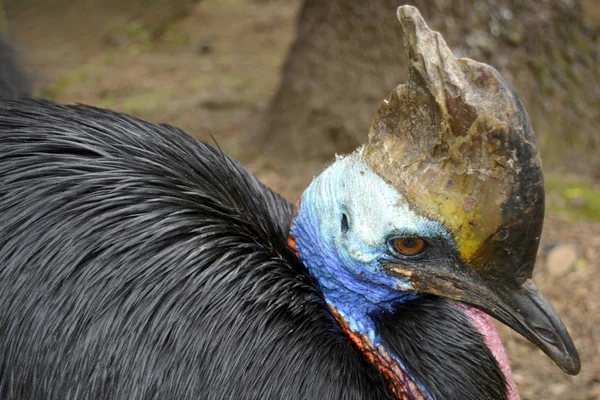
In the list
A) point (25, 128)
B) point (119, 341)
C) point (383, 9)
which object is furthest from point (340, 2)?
point (119, 341)

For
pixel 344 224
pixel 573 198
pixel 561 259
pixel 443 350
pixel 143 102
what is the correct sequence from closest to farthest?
pixel 344 224 → pixel 443 350 → pixel 561 259 → pixel 573 198 → pixel 143 102

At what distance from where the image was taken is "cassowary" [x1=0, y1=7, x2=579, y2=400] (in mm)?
1734

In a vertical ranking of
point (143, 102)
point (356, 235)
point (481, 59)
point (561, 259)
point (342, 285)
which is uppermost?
point (143, 102)

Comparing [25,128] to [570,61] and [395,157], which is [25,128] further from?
[570,61]

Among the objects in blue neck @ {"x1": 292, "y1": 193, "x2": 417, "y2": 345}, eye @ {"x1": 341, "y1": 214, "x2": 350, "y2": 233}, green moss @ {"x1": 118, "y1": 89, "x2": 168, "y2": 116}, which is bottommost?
blue neck @ {"x1": 292, "y1": 193, "x2": 417, "y2": 345}

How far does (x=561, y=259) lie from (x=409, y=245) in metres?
2.34

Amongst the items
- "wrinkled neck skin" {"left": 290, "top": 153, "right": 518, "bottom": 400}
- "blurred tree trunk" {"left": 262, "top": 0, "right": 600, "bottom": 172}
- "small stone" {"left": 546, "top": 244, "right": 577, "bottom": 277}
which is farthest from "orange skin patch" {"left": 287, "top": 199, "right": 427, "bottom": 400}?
"blurred tree trunk" {"left": 262, "top": 0, "right": 600, "bottom": 172}

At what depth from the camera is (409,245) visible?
6.12 feet

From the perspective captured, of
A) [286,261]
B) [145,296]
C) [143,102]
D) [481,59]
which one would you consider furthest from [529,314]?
[143,102]

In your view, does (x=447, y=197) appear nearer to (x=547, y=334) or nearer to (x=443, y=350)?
(x=547, y=334)

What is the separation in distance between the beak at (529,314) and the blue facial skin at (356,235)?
173 mm

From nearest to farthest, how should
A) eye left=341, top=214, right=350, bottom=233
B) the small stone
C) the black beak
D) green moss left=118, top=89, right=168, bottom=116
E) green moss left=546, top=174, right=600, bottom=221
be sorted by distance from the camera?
the black beak
eye left=341, top=214, right=350, bottom=233
the small stone
green moss left=546, top=174, right=600, bottom=221
green moss left=118, top=89, right=168, bottom=116

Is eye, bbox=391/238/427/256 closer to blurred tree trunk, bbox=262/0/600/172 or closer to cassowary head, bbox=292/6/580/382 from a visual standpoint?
cassowary head, bbox=292/6/580/382

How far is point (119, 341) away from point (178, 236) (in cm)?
30
